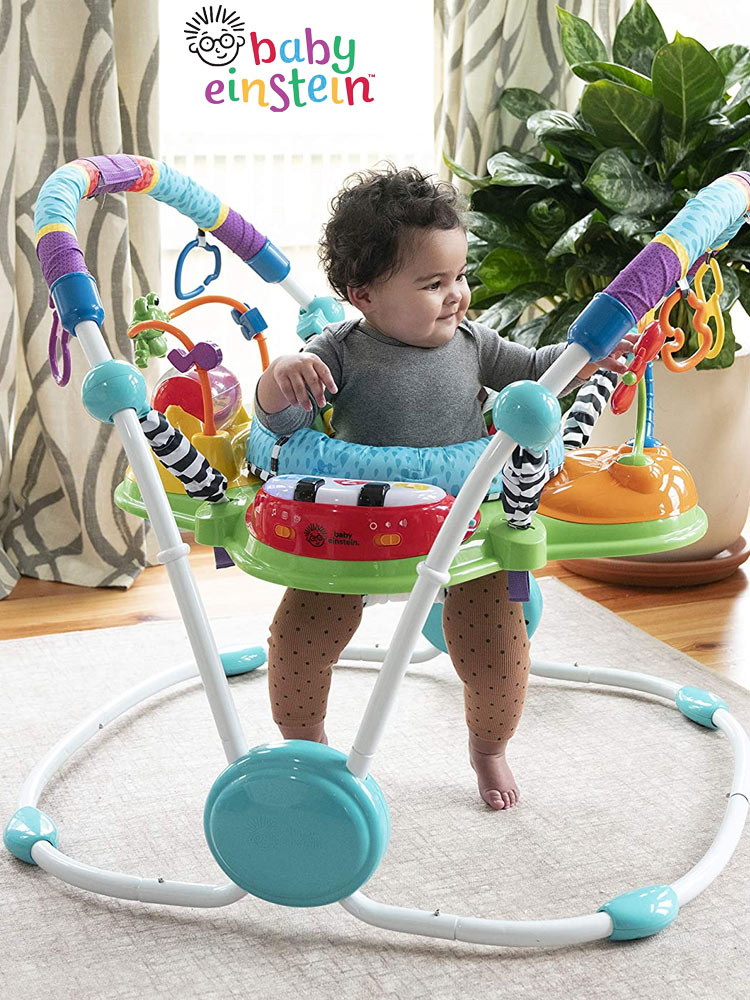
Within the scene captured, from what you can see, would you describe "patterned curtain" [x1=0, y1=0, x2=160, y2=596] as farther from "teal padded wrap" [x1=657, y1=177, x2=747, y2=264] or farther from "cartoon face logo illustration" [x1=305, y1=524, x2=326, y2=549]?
"teal padded wrap" [x1=657, y1=177, x2=747, y2=264]

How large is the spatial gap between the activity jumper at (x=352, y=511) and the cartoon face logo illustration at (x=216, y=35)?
3.55ft

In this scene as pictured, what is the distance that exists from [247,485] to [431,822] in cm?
46

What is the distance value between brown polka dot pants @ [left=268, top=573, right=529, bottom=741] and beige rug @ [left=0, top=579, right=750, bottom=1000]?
0.58 feet

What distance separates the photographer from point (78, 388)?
85.0 inches

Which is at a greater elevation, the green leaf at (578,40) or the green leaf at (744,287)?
the green leaf at (578,40)

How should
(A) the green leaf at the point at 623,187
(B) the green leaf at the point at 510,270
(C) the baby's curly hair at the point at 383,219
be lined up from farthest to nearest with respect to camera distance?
(B) the green leaf at the point at 510,270
(A) the green leaf at the point at 623,187
(C) the baby's curly hair at the point at 383,219

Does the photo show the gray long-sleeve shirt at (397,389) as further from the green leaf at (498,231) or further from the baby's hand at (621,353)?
the green leaf at (498,231)

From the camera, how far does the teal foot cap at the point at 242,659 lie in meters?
1.78

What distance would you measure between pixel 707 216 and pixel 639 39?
125 cm

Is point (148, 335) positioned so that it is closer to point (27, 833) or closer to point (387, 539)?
point (387, 539)

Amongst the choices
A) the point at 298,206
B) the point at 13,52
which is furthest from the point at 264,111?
the point at 13,52

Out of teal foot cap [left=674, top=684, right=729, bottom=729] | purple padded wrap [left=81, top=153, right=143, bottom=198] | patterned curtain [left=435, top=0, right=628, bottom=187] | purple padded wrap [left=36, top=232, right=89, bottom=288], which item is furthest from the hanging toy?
patterned curtain [left=435, top=0, right=628, bottom=187]

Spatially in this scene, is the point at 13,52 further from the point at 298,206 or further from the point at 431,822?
the point at 431,822

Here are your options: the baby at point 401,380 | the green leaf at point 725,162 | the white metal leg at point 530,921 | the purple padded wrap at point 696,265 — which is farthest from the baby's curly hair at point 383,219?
the green leaf at point 725,162
